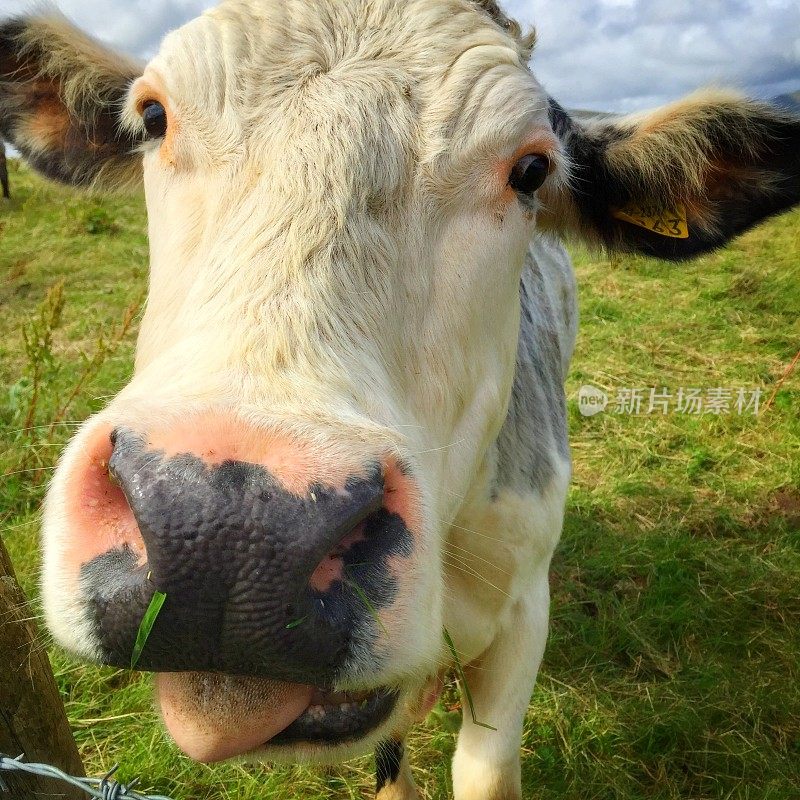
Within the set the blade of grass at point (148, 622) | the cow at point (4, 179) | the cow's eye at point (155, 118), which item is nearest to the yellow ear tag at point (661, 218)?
the cow's eye at point (155, 118)

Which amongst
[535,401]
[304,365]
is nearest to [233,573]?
[304,365]

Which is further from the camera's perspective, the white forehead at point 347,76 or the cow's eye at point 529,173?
the cow's eye at point 529,173

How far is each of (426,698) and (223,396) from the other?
174cm

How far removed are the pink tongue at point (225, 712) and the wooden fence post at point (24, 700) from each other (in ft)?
1.96

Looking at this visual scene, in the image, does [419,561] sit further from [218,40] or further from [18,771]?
[218,40]

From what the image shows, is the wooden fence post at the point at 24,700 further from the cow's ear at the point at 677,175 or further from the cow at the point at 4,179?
Result: the cow at the point at 4,179

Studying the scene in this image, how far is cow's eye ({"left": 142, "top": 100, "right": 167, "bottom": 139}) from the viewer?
1883mm

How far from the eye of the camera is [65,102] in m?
2.65

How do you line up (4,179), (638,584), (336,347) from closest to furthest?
(336,347) → (638,584) → (4,179)

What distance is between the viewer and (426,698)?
2525 mm

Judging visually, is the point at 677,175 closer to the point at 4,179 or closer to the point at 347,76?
the point at 347,76

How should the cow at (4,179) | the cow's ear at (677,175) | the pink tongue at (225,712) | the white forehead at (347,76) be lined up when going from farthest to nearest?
1. the cow at (4,179)
2. the cow's ear at (677,175)
3. the white forehead at (347,76)
4. the pink tongue at (225,712)

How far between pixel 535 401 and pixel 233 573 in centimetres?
192

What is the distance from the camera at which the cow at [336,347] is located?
1106mm
